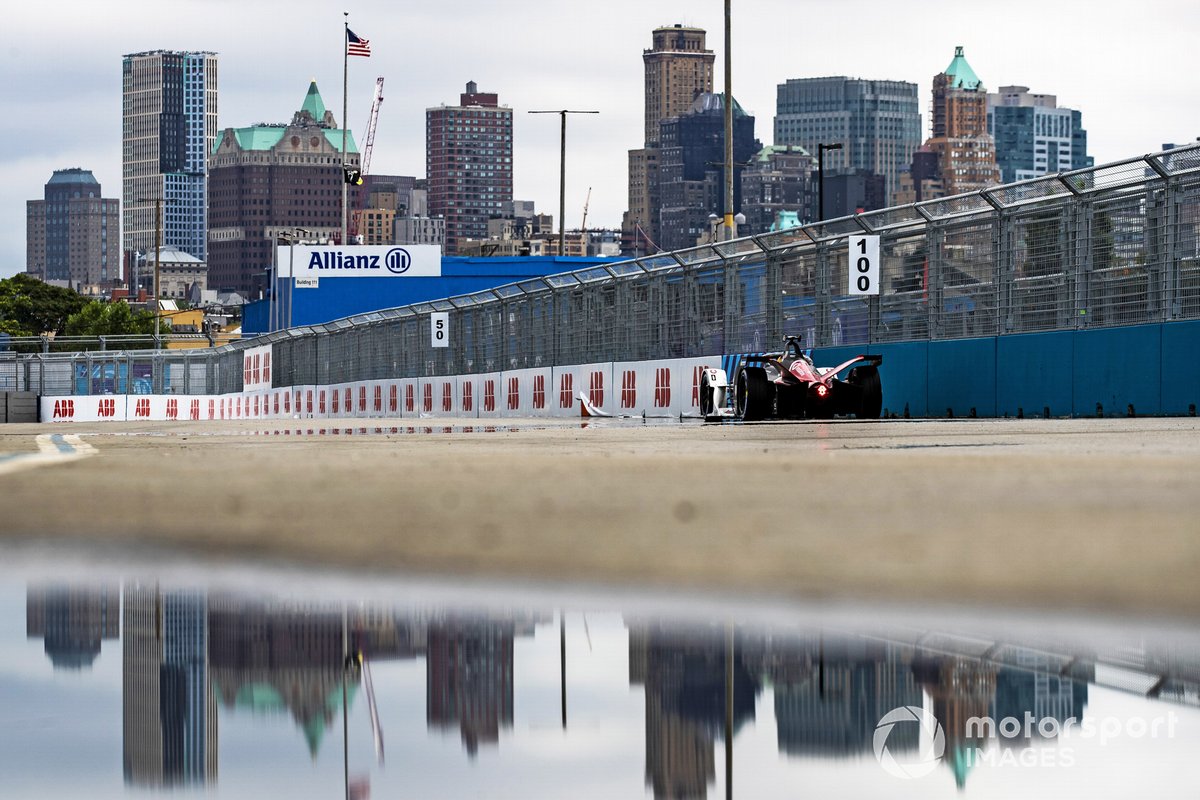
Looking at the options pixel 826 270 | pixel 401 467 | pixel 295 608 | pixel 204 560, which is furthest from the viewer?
pixel 826 270

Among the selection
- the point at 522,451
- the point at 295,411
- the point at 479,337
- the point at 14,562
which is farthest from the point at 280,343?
the point at 14,562

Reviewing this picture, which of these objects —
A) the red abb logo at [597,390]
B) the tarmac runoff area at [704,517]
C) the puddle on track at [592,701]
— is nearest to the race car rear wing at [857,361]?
the tarmac runoff area at [704,517]

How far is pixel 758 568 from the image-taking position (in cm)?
527

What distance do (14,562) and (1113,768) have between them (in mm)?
3962

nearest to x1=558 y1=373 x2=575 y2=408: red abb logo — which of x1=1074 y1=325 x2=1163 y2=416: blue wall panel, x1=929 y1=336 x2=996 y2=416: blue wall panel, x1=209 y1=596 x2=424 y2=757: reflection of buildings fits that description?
x1=929 y1=336 x2=996 y2=416: blue wall panel

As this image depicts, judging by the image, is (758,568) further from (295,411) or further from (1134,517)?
(295,411)

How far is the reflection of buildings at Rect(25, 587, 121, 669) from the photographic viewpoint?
4145 mm

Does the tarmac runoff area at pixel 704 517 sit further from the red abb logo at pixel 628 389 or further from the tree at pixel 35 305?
the tree at pixel 35 305

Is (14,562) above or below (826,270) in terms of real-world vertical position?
below

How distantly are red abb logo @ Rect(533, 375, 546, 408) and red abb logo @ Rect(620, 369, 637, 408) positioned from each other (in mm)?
5291

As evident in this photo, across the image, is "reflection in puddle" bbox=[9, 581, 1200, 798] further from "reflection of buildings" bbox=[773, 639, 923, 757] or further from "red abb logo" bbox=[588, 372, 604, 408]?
"red abb logo" bbox=[588, 372, 604, 408]

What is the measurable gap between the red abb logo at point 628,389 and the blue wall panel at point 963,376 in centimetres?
1110

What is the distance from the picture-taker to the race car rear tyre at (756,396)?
24734mm

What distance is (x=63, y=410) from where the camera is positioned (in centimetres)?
8950
